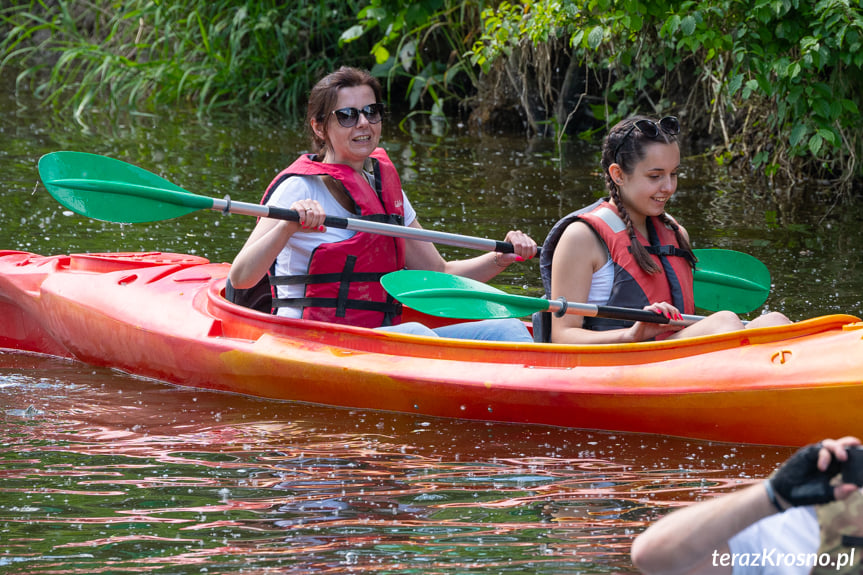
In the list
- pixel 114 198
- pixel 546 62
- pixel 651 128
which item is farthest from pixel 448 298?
pixel 546 62

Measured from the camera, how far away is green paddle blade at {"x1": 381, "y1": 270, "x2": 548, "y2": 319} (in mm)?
3395

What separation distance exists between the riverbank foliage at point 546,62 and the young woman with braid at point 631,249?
221 centimetres

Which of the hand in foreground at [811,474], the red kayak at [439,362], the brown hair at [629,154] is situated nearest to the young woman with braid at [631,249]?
the brown hair at [629,154]

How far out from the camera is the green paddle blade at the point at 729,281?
388 centimetres

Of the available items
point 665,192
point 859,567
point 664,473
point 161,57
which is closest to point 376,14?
point 161,57

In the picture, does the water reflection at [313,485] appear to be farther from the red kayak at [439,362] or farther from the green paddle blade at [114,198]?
the green paddle blade at [114,198]

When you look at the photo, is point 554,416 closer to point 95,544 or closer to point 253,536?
point 253,536

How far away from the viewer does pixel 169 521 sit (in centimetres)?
261

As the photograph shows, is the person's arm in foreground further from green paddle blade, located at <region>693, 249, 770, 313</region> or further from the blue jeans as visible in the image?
green paddle blade, located at <region>693, 249, 770, 313</region>

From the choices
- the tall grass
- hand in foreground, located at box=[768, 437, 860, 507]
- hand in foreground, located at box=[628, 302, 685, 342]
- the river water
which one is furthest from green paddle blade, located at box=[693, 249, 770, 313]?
the tall grass

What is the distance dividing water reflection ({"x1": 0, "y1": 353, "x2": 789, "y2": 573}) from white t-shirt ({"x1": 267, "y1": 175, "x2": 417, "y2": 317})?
1.57 feet

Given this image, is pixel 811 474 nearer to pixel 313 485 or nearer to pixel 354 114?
pixel 313 485

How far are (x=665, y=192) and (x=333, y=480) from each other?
130 centimetres

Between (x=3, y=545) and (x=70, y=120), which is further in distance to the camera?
(x=70, y=120)
